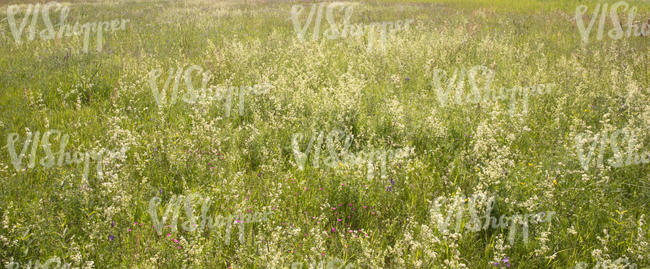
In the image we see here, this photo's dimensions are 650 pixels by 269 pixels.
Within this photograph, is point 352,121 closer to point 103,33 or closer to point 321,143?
point 321,143

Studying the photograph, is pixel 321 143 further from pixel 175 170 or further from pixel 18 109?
pixel 18 109

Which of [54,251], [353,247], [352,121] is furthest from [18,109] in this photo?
[353,247]

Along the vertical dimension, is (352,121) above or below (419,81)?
below

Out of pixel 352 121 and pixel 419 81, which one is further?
pixel 419 81

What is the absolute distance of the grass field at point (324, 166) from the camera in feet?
7.32

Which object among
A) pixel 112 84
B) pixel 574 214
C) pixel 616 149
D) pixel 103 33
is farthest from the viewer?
pixel 103 33

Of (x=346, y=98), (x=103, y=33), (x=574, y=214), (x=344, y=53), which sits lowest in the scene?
(x=574, y=214)

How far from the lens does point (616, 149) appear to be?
119 inches

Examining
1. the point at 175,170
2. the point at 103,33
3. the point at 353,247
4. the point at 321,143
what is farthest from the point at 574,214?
the point at 103,33

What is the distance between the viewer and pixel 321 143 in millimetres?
3543

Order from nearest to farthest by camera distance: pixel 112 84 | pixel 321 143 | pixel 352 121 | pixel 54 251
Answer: pixel 54 251, pixel 321 143, pixel 352 121, pixel 112 84

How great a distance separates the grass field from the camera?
87.8 inches

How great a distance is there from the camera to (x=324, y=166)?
10.6ft

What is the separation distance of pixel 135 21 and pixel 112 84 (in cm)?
650
